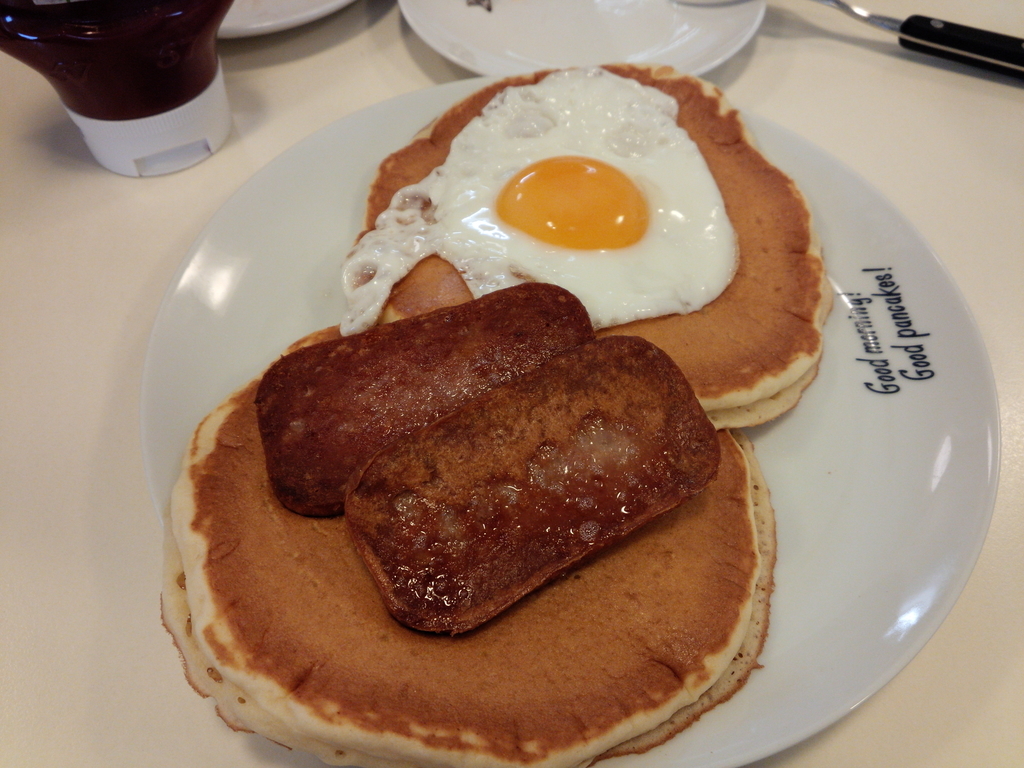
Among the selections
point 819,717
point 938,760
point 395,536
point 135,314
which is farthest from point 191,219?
point 938,760

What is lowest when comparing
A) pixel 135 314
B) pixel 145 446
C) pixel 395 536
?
pixel 135 314

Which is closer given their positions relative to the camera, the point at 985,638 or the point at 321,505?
the point at 321,505

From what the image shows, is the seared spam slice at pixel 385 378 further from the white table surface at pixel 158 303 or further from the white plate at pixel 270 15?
the white plate at pixel 270 15

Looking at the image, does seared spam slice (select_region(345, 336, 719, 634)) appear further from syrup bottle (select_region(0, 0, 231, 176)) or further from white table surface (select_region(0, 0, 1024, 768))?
syrup bottle (select_region(0, 0, 231, 176))

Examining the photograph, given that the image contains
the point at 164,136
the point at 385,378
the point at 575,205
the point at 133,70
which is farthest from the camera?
the point at 164,136

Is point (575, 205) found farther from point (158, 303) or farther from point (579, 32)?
point (158, 303)

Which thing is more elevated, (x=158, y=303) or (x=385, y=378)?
(x=385, y=378)

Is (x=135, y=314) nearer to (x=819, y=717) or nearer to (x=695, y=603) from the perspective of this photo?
(x=695, y=603)

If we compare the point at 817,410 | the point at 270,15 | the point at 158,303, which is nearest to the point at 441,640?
the point at 817,410
